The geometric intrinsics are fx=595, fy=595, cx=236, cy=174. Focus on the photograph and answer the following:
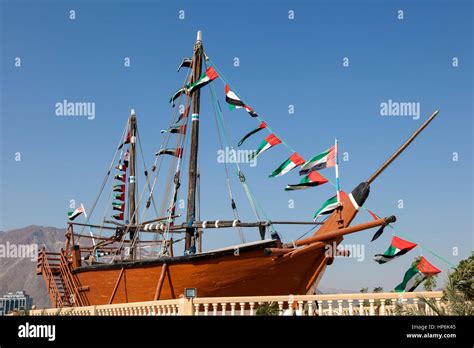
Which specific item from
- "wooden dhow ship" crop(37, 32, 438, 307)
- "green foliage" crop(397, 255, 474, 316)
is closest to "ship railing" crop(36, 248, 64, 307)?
"wooden dhow ship" crop(37, 32, 438, 307)

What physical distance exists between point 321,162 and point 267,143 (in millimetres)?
2729

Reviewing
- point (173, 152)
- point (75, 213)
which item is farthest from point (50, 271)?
point (173, 152)

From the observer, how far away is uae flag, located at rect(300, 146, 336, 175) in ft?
69.3

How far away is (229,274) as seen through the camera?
69.9ft

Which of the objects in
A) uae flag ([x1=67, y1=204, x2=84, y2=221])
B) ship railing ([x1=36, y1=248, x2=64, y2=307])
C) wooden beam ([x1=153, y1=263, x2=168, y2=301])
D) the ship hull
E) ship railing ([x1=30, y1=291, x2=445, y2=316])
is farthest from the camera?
uae flag ([x1=67, y1=204, x2=84, y2=221])

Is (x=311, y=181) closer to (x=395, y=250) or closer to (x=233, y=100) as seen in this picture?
(x=395, y=250)

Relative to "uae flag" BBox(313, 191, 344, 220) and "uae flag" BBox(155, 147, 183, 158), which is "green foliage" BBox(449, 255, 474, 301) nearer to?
"uae flag" BBox(313, 191, 344, 220)

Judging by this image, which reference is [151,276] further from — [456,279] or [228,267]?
[456,279]

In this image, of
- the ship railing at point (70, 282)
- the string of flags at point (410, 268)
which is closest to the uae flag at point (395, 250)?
the string of flags at point (410, 268)

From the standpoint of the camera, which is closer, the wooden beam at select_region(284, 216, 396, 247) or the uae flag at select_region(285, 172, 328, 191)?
the wooden beam at select_region(284, 216, 396, 247)

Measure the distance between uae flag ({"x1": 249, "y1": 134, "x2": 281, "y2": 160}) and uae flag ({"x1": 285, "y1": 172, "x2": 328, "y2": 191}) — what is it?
2153mm

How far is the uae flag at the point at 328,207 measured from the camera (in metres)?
21.5
